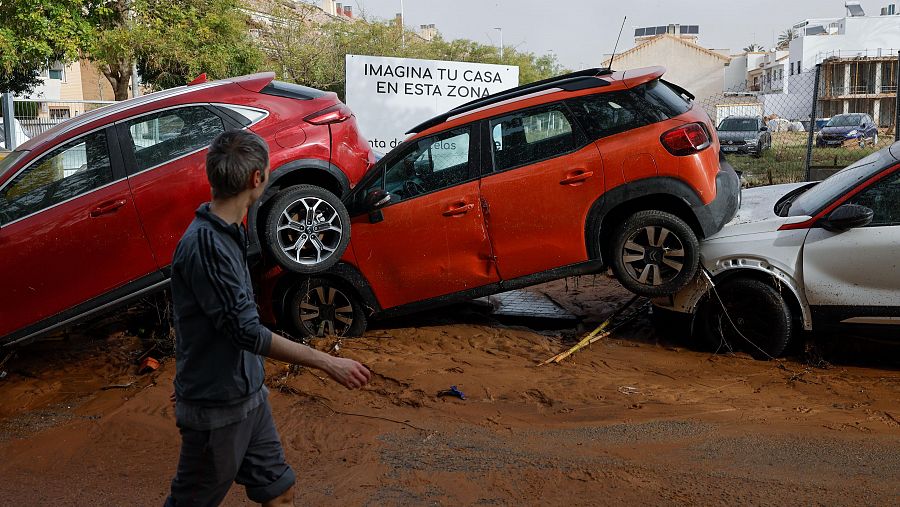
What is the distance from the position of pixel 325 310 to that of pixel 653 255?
9.57 ft

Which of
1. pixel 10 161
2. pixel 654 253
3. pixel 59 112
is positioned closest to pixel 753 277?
pixel 654 253

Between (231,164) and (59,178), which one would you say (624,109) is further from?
(59,178)

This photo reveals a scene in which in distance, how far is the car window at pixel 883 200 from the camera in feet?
20.1

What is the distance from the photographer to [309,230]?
6.92 metres

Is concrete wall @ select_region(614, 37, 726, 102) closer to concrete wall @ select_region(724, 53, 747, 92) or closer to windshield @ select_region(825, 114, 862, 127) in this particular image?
concrete wall @ select_region(724, 53, 747, 92)

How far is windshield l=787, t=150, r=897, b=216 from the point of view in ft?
21.0

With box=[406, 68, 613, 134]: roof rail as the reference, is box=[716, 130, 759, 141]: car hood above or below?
below

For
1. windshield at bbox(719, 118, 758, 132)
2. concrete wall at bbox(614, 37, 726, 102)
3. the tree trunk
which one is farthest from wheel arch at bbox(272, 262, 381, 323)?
concrete wall at bbox(614, 37, 726, 102)

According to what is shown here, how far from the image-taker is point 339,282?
743 centimetres

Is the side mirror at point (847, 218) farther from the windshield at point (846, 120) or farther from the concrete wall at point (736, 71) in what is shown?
the concrete wall at point (736, 71)

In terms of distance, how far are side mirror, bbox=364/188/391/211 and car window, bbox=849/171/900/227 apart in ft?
11.9

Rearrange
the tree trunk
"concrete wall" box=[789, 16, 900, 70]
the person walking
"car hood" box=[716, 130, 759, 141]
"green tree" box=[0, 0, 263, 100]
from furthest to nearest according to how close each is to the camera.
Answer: "concrete wall" box=[789, 16, 900, 70], "car hood" box=[716, 130, 759, 141], the tree trunk, "green tree" box=[0, 0, 263, 100], the person walking

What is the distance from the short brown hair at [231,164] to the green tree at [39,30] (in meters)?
19.3

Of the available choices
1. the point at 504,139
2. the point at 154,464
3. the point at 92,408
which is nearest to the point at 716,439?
the point at 504,139
